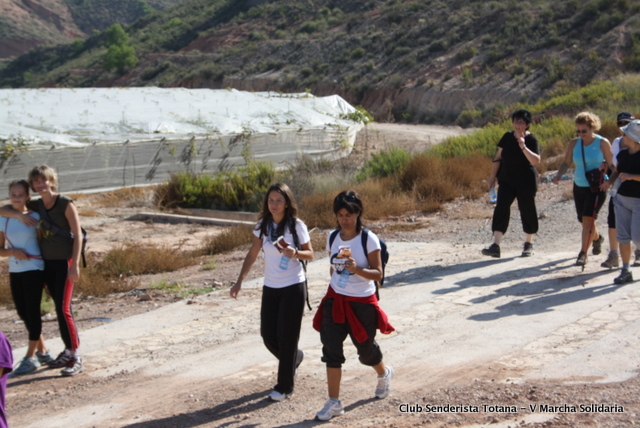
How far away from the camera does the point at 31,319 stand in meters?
5.88

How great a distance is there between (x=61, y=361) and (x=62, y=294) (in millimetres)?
583

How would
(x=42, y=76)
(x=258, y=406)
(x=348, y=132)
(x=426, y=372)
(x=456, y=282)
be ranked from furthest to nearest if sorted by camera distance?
1. (x=42, y=76)
2. (x=348, y=132)
3. (x=456, y=282)
4. (x=426, y=372)
5. (x=258, y=406)

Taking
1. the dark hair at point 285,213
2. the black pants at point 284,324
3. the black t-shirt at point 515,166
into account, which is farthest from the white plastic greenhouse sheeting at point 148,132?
the black pants at point 284,324

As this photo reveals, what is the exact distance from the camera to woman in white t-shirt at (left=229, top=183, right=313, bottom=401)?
16.2ft

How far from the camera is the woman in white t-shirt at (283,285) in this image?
4.93m

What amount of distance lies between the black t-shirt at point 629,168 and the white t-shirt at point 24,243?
5031 millimetres

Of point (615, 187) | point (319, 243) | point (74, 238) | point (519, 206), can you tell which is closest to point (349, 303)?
point (74, 238)

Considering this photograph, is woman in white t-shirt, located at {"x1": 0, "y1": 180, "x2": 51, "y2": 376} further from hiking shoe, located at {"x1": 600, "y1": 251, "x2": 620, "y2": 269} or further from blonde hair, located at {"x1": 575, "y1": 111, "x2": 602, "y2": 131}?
hiking shoe, located at {"x1": 600, "y1": 251, "x2": 620, "y2": 269}

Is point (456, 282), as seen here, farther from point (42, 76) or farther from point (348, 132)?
point (42, 76)

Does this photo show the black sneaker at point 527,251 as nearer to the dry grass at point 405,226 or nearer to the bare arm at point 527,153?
the bare arm at point 527,153

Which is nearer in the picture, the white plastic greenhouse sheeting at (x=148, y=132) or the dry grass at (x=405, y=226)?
the dry grass at (x=405, y=226)

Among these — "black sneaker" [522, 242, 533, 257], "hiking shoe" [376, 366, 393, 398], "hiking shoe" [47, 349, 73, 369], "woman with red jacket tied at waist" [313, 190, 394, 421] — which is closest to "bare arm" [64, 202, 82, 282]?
"hiking shoe" [47, 349, 73, 369]

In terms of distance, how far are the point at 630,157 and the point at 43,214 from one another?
502 cm

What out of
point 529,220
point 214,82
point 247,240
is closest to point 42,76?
point 214,82
